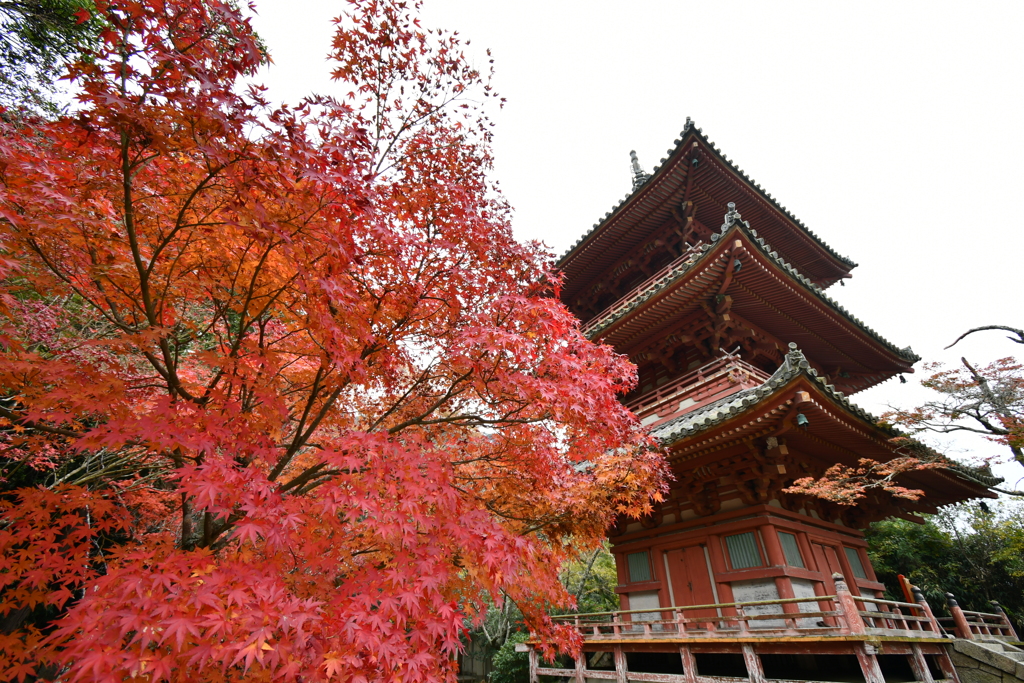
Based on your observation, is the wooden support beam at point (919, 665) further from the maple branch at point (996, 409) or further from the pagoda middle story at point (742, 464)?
the maple branch at point (996, 409)

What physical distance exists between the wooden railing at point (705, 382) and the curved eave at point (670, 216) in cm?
419

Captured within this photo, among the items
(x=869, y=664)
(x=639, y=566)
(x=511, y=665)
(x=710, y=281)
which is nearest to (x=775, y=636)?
(x=869, y=664)

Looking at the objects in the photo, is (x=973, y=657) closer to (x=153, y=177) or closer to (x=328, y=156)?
(x=328, y=156)

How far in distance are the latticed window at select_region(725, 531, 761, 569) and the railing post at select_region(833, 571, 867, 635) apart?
136 cm

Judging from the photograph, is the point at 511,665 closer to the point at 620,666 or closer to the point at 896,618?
the point at 620,666

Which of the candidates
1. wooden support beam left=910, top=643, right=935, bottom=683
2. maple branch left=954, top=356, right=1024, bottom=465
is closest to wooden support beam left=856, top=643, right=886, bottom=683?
wooden support beam left=910, top=643, right=935, bottom=683

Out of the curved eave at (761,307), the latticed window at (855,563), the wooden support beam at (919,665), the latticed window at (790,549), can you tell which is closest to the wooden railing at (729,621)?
the latticed window at (790,549)

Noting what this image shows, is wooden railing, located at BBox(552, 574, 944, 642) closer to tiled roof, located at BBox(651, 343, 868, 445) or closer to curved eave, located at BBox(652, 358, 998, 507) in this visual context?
curved eave, located at BBox(652, 358, 998, 507)

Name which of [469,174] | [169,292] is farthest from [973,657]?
[169,292]

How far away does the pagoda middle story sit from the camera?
6.27m

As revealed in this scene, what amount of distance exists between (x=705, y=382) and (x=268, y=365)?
7.26m

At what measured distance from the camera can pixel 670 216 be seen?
11.2m

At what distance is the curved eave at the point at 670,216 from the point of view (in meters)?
10.2

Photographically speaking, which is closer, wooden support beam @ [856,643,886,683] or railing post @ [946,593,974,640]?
wooden support beam @ [856,643,886,683]
